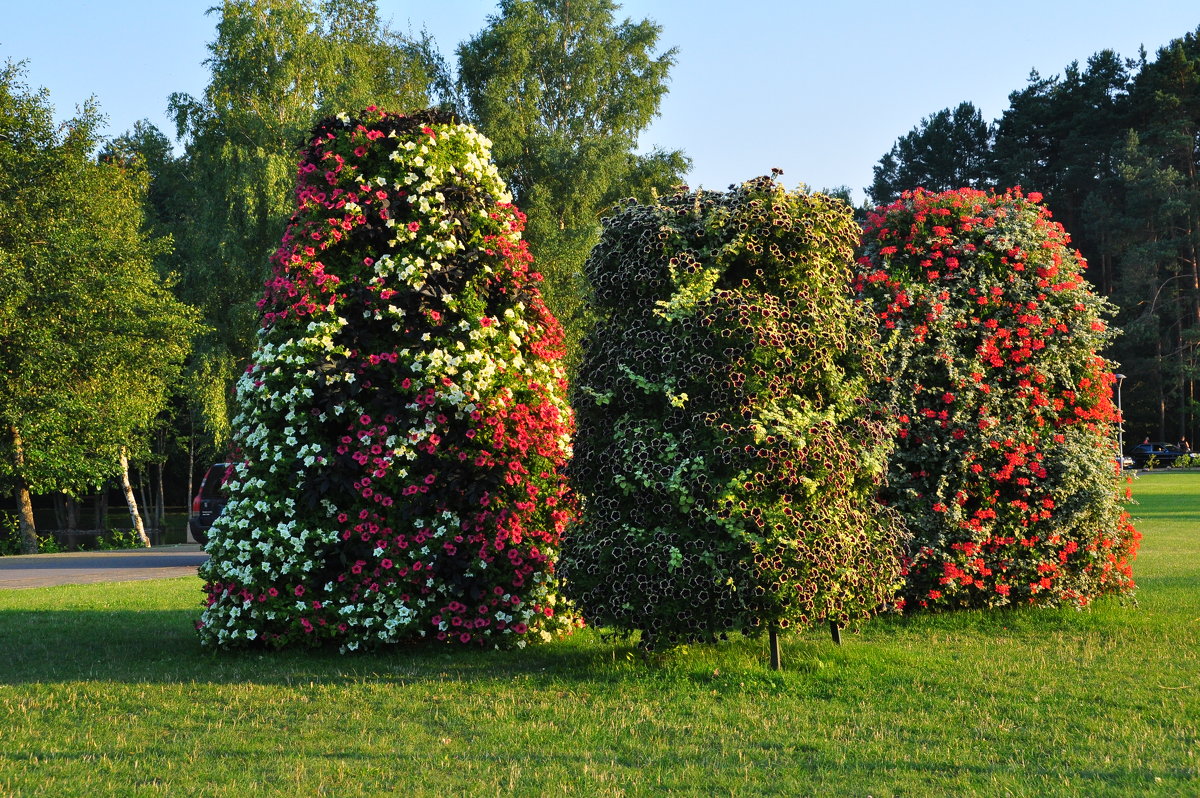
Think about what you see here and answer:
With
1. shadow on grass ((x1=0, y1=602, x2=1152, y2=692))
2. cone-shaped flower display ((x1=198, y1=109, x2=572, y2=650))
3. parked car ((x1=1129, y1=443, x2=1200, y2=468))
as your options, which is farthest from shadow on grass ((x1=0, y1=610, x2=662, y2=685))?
parked car ((x1=1129, y1=443, x2=1200, y2=468))

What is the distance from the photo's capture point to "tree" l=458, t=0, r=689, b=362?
3331cm

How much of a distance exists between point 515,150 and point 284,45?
774 centimetres

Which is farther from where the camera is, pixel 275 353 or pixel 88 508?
pixel 88 508

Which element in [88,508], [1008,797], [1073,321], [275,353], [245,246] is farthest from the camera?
[88,508]

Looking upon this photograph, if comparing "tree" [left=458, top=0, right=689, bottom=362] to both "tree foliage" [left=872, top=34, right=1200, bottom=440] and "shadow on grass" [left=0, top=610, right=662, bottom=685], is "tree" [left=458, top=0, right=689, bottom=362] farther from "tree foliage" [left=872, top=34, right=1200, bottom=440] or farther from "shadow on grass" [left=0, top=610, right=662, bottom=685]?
"tree foliage" [left=872, top=34, right=1200, bottom=440]

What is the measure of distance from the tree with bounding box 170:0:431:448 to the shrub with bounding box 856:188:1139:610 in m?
22.0

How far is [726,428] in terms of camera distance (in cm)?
767

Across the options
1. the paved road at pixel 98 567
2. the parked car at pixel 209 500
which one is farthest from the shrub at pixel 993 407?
the parked car at pixel 209 500

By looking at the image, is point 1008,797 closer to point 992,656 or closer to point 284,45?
point 992,656

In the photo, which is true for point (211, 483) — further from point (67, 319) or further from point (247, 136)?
point (247, 136)

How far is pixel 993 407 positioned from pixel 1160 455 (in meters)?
59.6

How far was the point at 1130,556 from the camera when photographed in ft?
36.9

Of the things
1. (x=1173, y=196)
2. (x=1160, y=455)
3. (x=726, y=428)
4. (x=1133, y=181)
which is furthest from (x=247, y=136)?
(x=1160, y=455)

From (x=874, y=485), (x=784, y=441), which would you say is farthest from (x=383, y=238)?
(x=874, y=485)
